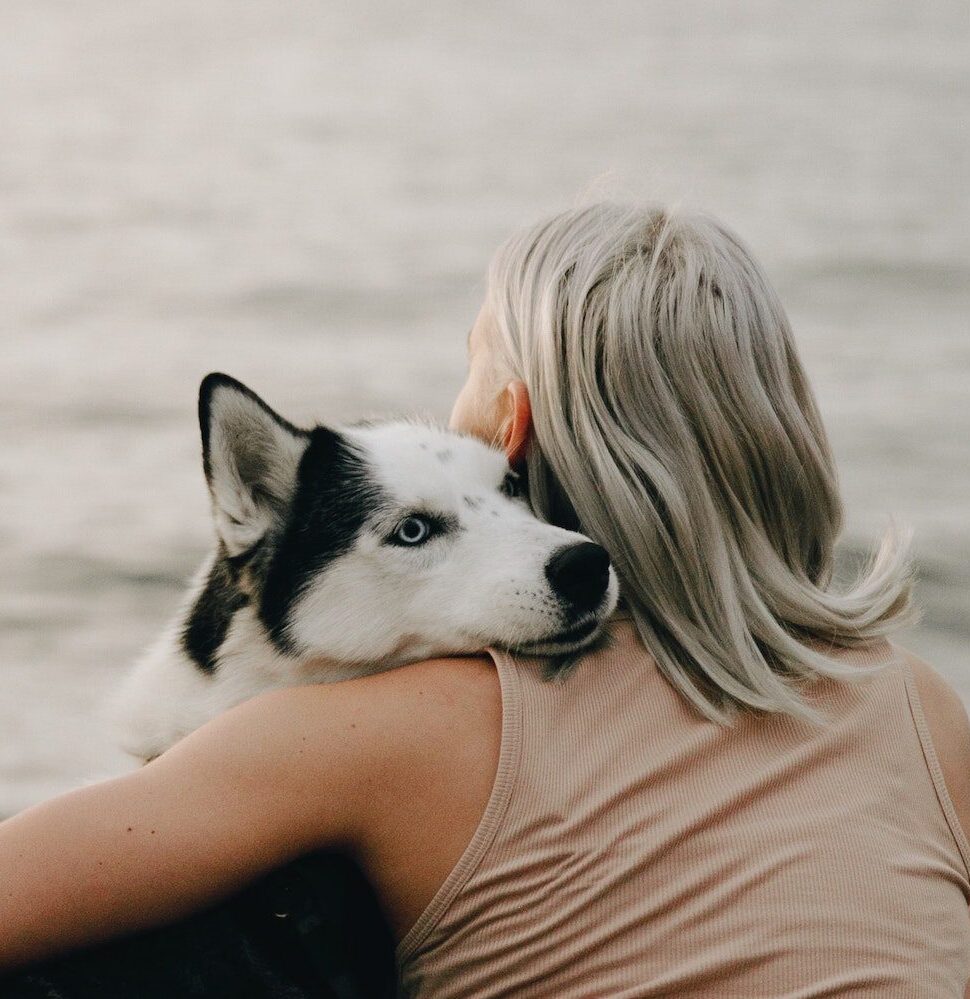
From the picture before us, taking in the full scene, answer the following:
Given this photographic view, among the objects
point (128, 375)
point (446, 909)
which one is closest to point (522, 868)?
point (446, 909)

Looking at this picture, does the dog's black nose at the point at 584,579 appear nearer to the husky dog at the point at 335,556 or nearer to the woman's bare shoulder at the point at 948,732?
the husky dog at the point at 335,556

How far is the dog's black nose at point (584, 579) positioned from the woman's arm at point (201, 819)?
322 millimetres

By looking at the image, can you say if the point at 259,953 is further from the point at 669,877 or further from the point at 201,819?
the point at 669,877

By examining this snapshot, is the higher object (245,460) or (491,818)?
(245,460)

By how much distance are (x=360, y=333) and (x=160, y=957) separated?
556cm

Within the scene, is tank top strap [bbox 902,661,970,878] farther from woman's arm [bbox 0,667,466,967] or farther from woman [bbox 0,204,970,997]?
woman's arm [bbox 0,667,466,967]

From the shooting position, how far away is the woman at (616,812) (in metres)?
1.57

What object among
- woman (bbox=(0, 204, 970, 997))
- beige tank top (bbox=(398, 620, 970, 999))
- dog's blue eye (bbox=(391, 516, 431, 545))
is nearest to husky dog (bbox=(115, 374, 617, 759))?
dog's blue eye (bbox=(391, 516, 431, 545))

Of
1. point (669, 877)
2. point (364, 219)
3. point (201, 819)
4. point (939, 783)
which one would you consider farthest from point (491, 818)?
point (364, 219)

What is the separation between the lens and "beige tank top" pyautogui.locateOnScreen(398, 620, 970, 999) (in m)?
1.59

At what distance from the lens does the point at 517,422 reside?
2.10 meters

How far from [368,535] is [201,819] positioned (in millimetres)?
638

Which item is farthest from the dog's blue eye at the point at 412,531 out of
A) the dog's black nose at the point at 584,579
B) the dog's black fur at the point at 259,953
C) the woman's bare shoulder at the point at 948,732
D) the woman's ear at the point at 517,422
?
the woman's bare shoulder at the point at 948,732

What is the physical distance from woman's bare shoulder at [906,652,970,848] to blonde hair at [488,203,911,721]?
9cm
